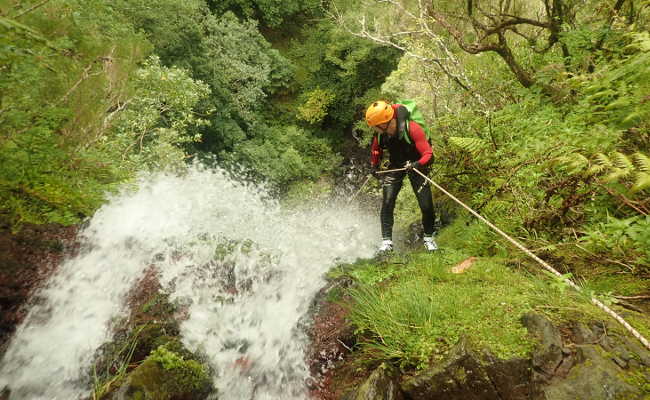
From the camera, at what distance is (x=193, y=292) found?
517 cm

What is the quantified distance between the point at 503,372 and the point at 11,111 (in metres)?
4.07

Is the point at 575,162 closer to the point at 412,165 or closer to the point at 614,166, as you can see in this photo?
the point at 614,166

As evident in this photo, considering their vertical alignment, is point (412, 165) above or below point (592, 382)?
above

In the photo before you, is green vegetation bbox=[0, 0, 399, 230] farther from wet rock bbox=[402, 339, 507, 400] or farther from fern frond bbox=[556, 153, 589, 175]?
fern frond bbox=[556, 153, 589, 175]

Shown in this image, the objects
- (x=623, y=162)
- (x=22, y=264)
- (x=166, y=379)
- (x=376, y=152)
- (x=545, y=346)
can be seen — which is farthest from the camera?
(x=376, y=152)

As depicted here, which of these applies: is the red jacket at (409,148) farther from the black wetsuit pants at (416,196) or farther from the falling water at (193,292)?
the falling water at (193,292)

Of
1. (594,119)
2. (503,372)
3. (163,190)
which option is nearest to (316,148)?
(163,190)

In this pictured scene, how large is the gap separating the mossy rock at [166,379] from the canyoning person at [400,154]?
2.82m

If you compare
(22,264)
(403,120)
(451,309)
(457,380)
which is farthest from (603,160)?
(22,264)

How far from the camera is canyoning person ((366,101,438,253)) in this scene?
4863 mm

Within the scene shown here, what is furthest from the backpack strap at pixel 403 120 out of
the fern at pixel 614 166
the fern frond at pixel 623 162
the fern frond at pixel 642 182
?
the fern frond at pixel 642 182

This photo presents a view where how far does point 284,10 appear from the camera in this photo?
2567cm

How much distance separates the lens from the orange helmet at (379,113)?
4.77 m

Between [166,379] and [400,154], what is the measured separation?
A: 3936 millimetres
